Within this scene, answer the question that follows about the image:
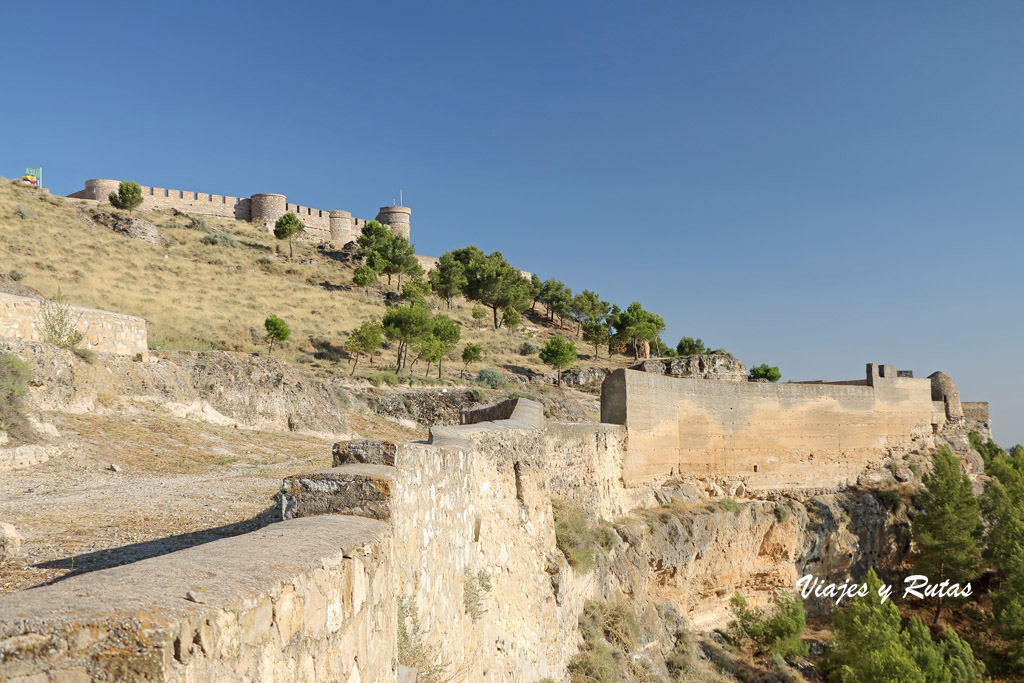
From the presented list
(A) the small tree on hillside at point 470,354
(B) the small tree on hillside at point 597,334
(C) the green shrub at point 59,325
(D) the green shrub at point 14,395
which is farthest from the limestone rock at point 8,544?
(B) the small tree on hillside at point 597,334

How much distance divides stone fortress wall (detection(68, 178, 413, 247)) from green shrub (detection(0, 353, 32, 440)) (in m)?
53.5

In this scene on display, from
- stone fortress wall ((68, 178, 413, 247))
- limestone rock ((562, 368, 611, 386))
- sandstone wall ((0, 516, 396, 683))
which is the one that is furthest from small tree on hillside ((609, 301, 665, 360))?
sandstone wall ((0, 516, 396, 683))

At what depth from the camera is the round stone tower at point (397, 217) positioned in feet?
228

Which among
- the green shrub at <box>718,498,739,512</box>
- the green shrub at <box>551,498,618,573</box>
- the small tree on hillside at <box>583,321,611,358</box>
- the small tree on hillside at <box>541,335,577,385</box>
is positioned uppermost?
the small tree on hillside at <box>583,321,611,358</box>

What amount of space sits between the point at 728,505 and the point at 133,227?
1780 inches

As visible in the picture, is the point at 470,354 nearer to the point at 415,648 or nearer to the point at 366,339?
the point at 366,339

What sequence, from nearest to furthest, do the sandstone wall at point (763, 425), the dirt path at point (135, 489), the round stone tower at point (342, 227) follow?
1. the dirt path at point (135, 489)
2. the sandstone wall at point (763, 425)
3. the round stone tower at point (342, 227)

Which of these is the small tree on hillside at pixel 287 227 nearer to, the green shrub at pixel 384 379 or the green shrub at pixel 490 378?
the green shrub at pixel 490 378

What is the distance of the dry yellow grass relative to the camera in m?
30.8

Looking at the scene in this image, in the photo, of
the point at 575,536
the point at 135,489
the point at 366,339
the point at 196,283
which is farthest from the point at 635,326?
the point at 135,489

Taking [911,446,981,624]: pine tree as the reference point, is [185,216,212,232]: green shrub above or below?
above

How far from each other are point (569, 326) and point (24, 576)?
57.9 m

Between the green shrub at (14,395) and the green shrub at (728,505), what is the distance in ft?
47.5

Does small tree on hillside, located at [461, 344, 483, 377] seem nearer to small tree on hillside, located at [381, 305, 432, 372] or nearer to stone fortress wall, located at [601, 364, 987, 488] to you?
small tree on hillside, located at [381, 305, 432, 372]
